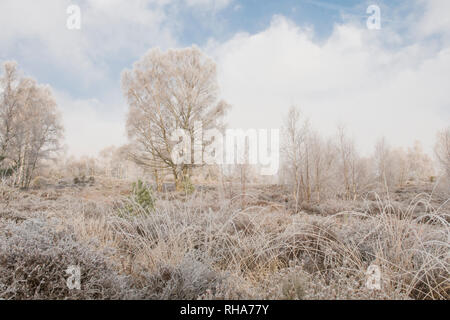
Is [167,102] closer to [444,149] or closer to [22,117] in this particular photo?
[22,117]

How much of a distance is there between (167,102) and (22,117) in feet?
23.6

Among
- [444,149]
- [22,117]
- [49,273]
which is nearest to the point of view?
[49,273]

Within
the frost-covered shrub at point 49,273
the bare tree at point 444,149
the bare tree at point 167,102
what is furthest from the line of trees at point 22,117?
the bare tree at point 444,149

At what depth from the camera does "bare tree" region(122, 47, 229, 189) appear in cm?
1348

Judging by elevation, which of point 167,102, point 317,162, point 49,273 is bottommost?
point 49,273

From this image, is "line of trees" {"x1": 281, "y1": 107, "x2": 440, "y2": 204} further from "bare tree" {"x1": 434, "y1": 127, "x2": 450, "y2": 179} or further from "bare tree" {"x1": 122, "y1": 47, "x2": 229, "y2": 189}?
"bare tree" {"x1": 122, "y1": 47, "x2": 229, "y2": 189}

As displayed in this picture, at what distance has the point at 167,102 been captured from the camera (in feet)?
45.4

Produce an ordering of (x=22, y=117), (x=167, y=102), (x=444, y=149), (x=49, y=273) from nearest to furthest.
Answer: (x=49, y=273), (x=444, y=149), (x=22, y=117), (x=167, y=102)

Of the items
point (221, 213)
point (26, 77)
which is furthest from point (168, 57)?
point (221, 213)

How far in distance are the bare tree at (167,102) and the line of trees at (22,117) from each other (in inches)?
156

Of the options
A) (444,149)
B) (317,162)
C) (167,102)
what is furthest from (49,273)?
(444,149)

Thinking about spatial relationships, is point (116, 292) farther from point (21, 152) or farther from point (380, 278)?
point (21, 152)

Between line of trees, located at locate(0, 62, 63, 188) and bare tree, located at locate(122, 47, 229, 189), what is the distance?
3.96m

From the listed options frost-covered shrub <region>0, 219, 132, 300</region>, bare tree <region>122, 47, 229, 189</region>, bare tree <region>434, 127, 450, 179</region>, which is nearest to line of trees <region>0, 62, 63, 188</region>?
bare tree <region>122, 47, 229, 189</region>
